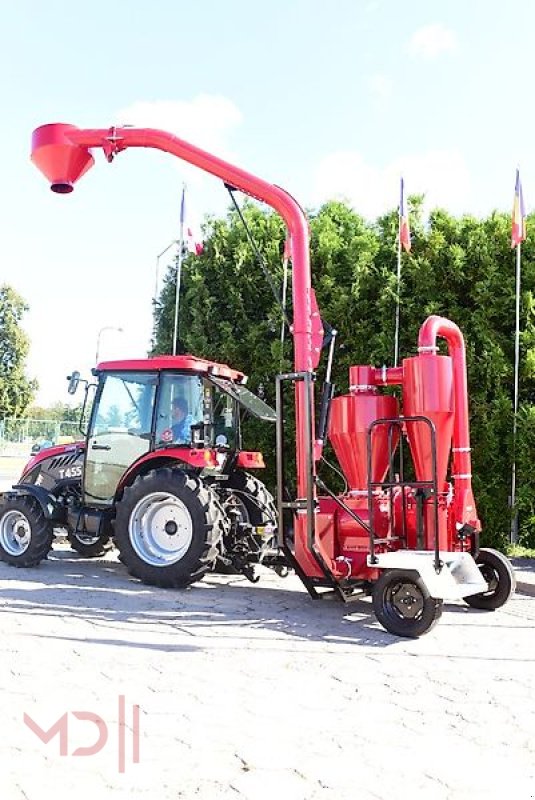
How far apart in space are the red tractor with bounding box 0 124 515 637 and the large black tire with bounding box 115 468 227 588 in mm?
14

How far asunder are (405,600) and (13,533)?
487 centimetres

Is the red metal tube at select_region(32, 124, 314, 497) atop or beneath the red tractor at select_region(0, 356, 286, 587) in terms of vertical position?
atop

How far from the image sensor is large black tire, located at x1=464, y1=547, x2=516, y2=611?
6.60m

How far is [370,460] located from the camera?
237 inches

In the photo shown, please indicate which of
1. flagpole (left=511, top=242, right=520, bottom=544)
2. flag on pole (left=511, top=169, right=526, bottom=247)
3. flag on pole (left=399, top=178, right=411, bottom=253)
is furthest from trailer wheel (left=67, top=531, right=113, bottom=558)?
flag on pole (left=511, top=169, right=526, bottom=247)

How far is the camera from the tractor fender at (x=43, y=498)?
27.7ft

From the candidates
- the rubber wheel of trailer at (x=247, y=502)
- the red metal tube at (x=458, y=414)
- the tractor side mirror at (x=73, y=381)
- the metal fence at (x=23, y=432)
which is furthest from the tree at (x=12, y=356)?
the red metal tube at (x=458, y=414)

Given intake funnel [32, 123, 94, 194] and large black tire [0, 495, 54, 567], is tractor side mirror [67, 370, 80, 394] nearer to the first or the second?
large black tire [0, 495, 54, 567]

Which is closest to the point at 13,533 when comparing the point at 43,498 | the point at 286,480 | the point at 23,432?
the point at 43,498

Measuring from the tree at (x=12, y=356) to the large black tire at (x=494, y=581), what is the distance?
3889 cm

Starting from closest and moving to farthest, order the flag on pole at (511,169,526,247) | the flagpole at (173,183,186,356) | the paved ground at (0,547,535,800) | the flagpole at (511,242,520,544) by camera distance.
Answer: the paved ground at (0,547,535,800), the flag on pole at (511,169,526,247), the flagpole at (511,242,520,544), the flagpole at (173,183,186,356)

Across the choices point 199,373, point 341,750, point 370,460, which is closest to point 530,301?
point 199,373

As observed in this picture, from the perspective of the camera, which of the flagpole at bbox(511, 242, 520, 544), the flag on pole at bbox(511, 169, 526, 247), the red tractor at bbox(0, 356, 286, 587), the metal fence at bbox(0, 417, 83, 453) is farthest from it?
the metal fence at bbox(0, 417, 83, 453)

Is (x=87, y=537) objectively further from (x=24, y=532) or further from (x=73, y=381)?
(x=73, y=381)
